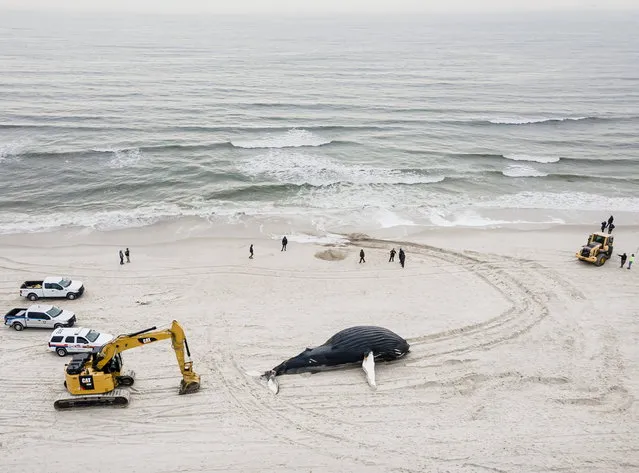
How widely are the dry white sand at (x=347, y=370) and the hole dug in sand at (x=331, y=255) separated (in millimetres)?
607

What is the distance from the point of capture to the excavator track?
700 inches

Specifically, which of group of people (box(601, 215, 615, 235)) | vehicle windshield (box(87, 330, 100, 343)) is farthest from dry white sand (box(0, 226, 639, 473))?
group of people (box(601, 215, 615, 235))

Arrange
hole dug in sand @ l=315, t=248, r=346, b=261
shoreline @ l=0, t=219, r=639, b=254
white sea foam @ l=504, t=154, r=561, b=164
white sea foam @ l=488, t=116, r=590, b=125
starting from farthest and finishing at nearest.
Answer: white sea foam @ l=488, t=116, r=590, b=125 → white sea foam @ l=504, t=154, r=561, b=164 → shoreline @ l=0, t=219, r=639, b=254 → hole dug in sand @ l=315, t=248, r=346, b=261

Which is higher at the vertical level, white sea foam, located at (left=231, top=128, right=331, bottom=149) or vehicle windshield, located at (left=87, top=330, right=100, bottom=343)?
white sea foam, located at (left=231, top=128, right=331, bottom=149)

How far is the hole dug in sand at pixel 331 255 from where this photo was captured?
31328 millimetres

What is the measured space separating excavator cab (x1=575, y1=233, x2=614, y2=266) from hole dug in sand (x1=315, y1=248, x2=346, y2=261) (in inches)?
539

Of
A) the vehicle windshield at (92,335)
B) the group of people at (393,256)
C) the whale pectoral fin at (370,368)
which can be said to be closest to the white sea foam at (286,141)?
the group of people at (393,256)

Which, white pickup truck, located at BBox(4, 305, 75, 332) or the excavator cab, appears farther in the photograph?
the excavator cab

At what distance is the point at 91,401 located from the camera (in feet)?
58.9

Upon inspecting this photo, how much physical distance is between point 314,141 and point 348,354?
124ft

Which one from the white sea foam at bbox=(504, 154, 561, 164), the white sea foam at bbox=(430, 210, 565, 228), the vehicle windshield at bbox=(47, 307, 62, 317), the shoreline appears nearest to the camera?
the vehicle windshield at bbox=(47, 307, 62, 317)

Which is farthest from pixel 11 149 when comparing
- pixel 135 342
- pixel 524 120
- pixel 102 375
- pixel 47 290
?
pixel 524 120

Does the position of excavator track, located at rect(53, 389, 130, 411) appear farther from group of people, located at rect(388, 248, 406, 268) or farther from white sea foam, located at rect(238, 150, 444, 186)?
white sea foam, located at rect(238, 150, 444, 186)

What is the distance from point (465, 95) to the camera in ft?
242
